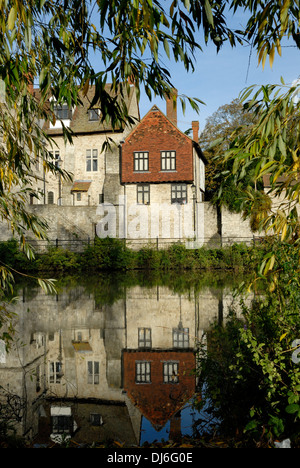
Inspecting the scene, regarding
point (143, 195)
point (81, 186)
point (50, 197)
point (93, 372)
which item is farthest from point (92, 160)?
point (93, 372)

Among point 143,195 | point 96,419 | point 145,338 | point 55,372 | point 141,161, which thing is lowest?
point 96,419

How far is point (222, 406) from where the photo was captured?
4684 millimetres

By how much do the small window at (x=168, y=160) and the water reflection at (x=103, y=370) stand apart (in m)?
19.4

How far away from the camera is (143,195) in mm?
30828

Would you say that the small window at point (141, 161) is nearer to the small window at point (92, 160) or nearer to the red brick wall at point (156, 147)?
the red brick wall at point (156, 147)

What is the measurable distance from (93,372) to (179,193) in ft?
81.7

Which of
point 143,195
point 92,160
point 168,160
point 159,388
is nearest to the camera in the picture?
point 159,388

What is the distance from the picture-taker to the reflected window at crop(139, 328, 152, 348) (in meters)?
8.06

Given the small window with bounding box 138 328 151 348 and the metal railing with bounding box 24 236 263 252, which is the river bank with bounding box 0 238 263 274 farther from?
the small window with bounding box 138 328 151 348

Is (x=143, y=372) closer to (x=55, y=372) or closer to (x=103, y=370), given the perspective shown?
(x=103, y=370)

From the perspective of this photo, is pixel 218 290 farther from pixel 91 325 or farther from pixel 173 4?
pixel 173 4

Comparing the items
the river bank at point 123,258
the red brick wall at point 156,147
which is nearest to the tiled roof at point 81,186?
the red brick wall at point 156,147

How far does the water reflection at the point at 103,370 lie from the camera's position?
4.59 metres

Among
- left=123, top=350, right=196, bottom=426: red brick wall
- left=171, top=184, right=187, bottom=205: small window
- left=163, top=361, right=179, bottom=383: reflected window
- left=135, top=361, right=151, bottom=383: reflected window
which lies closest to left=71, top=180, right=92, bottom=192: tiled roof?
left=171, top=184, right=187, bottom=205: small window
